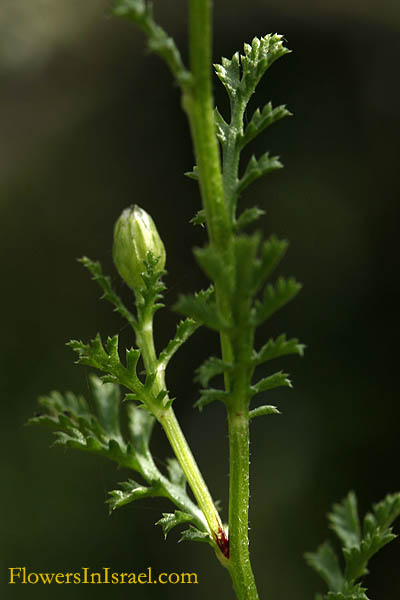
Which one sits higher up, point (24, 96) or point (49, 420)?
point (24, 96)

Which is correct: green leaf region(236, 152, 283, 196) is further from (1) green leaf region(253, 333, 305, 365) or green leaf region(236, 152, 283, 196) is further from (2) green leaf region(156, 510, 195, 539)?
(2) green leaf region(156, 510, 195, 539)

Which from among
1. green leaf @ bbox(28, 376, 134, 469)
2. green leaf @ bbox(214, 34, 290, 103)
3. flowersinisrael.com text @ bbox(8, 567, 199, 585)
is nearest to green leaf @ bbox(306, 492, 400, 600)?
green leaf @ bbox(28, 376, 134, 469)

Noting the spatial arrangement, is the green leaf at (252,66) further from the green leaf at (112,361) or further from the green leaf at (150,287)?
the green leaf at (112,361)

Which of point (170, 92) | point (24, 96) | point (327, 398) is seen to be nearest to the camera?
point (327, 398)

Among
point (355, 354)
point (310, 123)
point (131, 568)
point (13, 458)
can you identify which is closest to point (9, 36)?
point (310, 123)

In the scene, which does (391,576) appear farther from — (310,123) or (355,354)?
(310,123)

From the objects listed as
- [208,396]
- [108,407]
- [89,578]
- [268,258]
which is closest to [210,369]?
[208,396]
